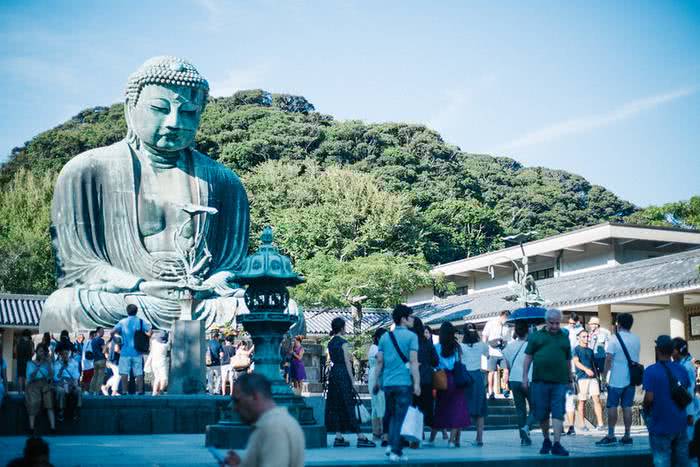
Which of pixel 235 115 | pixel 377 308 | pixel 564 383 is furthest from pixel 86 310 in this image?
pixel 235 115

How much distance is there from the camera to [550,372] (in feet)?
30.2

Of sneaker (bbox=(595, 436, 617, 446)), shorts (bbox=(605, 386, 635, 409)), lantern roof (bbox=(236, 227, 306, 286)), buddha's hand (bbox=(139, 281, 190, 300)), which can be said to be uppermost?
buddha's hand (bbox=(139, 281, 190, 300))

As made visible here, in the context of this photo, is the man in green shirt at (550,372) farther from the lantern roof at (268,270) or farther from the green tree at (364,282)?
the green tree at (364,282)

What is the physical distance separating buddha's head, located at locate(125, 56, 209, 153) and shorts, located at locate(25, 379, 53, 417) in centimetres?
954

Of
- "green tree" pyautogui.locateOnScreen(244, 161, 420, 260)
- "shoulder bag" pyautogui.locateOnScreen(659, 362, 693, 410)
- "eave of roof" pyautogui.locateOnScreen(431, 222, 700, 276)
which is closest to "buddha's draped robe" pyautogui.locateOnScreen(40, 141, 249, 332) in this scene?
"shoulder bag" pyautogui.locateOnScreen(659, 362, 693, 410)

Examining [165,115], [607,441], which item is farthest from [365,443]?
[165,115]

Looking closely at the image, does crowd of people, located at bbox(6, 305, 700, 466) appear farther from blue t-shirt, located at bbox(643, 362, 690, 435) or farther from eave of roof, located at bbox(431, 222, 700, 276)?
eave of roof, located at bbox(431, 222, 700, 276)

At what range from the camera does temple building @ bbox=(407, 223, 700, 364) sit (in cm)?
2314

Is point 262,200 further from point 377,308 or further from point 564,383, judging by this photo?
point 564,383

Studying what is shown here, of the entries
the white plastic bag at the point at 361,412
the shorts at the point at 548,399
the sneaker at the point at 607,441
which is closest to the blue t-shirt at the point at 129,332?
the white plastic bag at the point at 361,412

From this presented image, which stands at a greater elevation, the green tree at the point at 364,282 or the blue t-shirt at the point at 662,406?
the green tree at the point at 364,282

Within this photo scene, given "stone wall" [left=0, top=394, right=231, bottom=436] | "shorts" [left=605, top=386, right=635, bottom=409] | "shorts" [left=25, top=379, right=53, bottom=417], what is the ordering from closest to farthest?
"shorts" [left=605, top=386, right=635, bottom=409] → "shorts" [left=25, top=379, right=53, bottom=417] → "stone wall" [left=0, top=394, right=231, bottom=436]

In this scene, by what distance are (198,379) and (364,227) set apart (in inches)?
889

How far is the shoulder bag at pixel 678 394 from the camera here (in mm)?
7957
